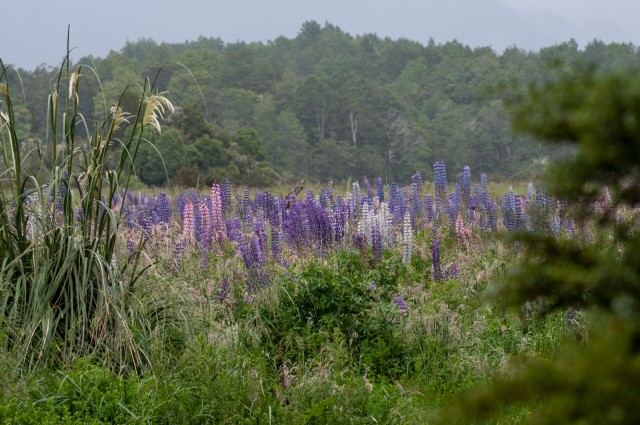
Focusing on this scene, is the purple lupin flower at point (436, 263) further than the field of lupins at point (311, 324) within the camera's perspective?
Yes

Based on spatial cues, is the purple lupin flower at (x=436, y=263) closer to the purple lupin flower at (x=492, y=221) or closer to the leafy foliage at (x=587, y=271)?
the purple lupin flower at (x=492, y=221)

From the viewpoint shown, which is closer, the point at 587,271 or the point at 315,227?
the point at 587,271

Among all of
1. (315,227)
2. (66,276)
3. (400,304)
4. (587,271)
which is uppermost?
(587,271)

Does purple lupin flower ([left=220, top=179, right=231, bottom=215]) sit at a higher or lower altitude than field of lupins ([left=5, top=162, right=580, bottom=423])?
higher

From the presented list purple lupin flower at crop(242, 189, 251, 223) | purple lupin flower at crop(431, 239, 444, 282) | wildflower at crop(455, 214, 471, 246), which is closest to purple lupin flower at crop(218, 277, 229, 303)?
purple lupin flower at crop(431, 239, 444, 282)

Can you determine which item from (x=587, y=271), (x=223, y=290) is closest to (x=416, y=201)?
(x=223, y=290)

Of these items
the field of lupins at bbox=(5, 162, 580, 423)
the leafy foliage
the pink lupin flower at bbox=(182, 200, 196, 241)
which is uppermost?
the leafy foliage

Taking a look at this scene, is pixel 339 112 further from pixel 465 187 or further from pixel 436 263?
pixel 436 263

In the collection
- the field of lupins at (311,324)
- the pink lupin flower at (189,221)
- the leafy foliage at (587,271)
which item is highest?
the leafy foliage at (587,271)

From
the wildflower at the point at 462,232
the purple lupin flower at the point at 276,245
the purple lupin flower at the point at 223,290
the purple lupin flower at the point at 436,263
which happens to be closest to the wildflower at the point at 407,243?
the purple lupin flower at the point at 436,263

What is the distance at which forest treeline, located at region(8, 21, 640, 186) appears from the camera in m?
39.8

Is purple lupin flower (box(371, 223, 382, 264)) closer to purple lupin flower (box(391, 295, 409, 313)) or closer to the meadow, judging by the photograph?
the meadow

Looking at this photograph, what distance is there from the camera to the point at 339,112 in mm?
71375

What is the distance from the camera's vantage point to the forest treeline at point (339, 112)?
3975 cm
